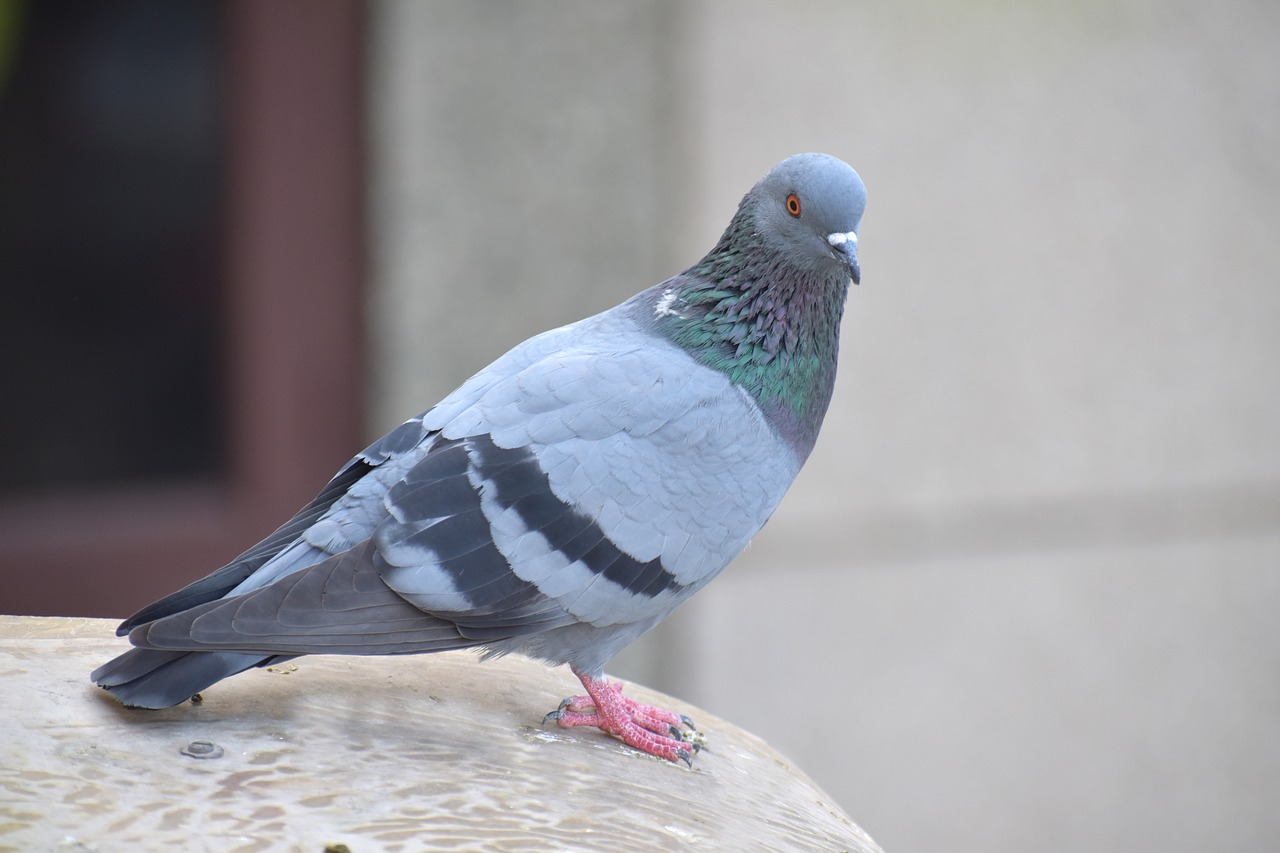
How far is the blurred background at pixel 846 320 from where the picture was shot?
4805mm

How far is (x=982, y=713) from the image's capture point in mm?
5543

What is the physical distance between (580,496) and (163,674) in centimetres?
83

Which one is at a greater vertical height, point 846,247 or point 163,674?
point 846,247

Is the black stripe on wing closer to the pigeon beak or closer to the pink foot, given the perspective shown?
the pink foot

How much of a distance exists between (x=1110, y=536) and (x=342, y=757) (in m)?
4.19

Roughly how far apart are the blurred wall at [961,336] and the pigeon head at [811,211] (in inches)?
86.9

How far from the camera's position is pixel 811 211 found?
8.71 ft

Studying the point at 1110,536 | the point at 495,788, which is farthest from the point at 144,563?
the point at 1110,536

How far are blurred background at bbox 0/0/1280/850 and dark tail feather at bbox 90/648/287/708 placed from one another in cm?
267

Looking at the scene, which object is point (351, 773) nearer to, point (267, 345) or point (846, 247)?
point (846, 247)

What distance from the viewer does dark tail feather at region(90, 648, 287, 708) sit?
224cm

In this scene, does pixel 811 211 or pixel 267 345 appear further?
pixel 267 345

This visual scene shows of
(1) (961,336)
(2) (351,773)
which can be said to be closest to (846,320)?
(1) (961,336)

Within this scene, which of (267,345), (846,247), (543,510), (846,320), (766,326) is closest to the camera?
(543,510)
